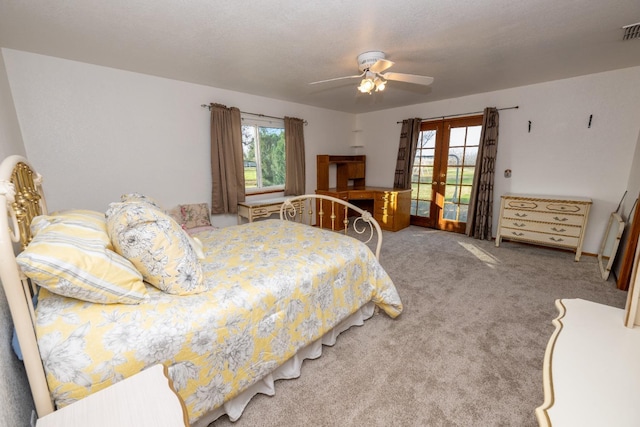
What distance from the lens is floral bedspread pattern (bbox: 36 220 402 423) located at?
947mm

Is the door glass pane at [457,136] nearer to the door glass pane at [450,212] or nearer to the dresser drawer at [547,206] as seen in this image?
the door glass pane at [450,212]

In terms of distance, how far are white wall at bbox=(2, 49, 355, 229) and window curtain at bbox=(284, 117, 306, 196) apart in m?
0.91

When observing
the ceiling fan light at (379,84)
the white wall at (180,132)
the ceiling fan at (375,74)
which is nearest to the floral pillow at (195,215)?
the white wall at (180,132)

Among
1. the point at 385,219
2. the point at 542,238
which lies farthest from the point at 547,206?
the point at 385,219

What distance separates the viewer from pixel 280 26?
2.01m

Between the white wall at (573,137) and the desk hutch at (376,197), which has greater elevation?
the white wall at (573,137)

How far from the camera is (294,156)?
4.68 meters

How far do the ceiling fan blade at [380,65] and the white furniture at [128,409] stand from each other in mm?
2633

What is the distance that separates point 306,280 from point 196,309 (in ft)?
2.10

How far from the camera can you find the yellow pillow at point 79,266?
2.99ft

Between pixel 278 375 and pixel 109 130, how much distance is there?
317 cm

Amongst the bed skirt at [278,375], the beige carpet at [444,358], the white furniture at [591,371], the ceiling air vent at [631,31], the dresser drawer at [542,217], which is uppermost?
the ceiling air vent at [631,31]

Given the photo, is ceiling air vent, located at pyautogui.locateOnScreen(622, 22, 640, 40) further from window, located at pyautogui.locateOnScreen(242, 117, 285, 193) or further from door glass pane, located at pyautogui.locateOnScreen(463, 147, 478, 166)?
window, located at pyautogui.locateOnScreen(242, 117, 285, 193)

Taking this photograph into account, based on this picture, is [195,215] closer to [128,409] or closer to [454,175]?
[128,409]
